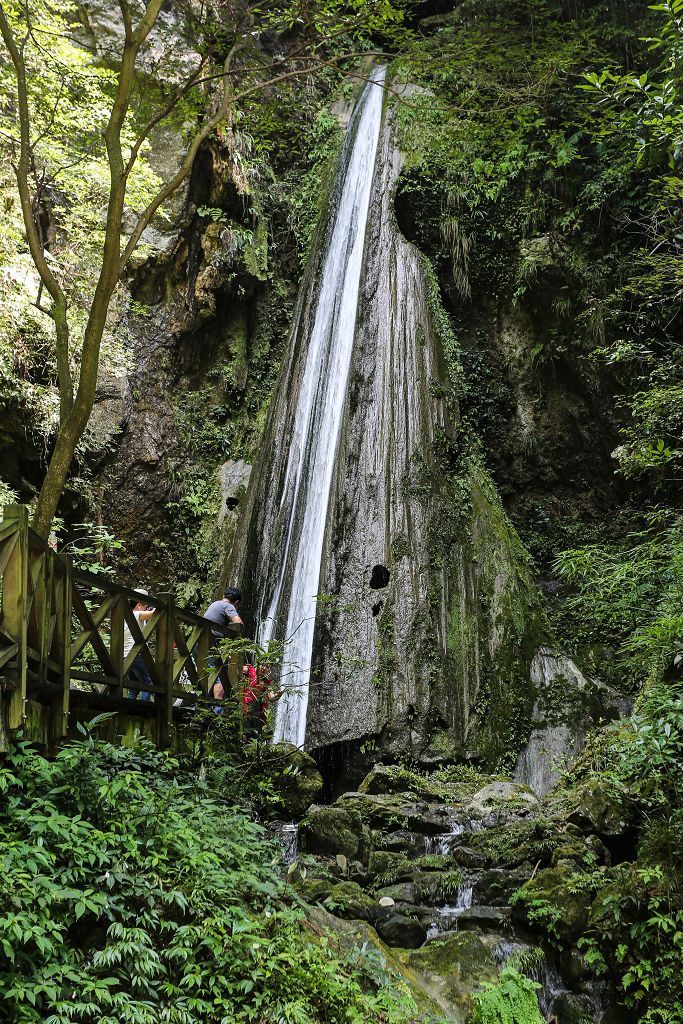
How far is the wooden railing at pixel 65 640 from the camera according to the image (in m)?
4.56

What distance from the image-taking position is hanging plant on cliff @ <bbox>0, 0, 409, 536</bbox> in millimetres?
6297

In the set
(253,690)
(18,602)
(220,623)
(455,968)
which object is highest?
(220,623)

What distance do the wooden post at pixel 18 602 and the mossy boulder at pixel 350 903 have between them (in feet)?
8.83

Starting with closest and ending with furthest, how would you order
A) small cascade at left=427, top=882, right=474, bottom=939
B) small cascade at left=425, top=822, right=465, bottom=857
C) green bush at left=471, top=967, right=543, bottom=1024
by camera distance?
green bush at left=471, top=967, right=543, bottom=1024 < small cascade at left=427, top=882, right=474, bottom=939 < small cascade at left=425, top=822, right=465, bottom=857

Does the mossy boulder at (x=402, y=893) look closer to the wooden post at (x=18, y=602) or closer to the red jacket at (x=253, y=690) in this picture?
the red jacket at (x=253, y=690)

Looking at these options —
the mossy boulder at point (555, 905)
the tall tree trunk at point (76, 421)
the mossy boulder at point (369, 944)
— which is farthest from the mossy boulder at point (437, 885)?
the tall tree trunk at point (76, 421)

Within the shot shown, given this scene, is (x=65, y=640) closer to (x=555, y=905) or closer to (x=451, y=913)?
(x=451, y=913)

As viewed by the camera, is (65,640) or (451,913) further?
(451,913)

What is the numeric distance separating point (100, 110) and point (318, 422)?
22.0 feet

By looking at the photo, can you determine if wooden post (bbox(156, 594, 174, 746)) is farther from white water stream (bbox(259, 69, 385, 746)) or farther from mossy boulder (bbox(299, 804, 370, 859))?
white water stream (bbox(259, 69, 385, 746))

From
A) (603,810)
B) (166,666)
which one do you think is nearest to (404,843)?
(603,810)

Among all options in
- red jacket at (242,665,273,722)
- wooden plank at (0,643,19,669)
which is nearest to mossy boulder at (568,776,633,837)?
red jacket at (242,665,273,722)

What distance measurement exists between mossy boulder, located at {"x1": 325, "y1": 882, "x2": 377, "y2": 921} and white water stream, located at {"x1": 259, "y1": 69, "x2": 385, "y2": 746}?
3463 mm

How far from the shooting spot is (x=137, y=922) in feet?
13.7
